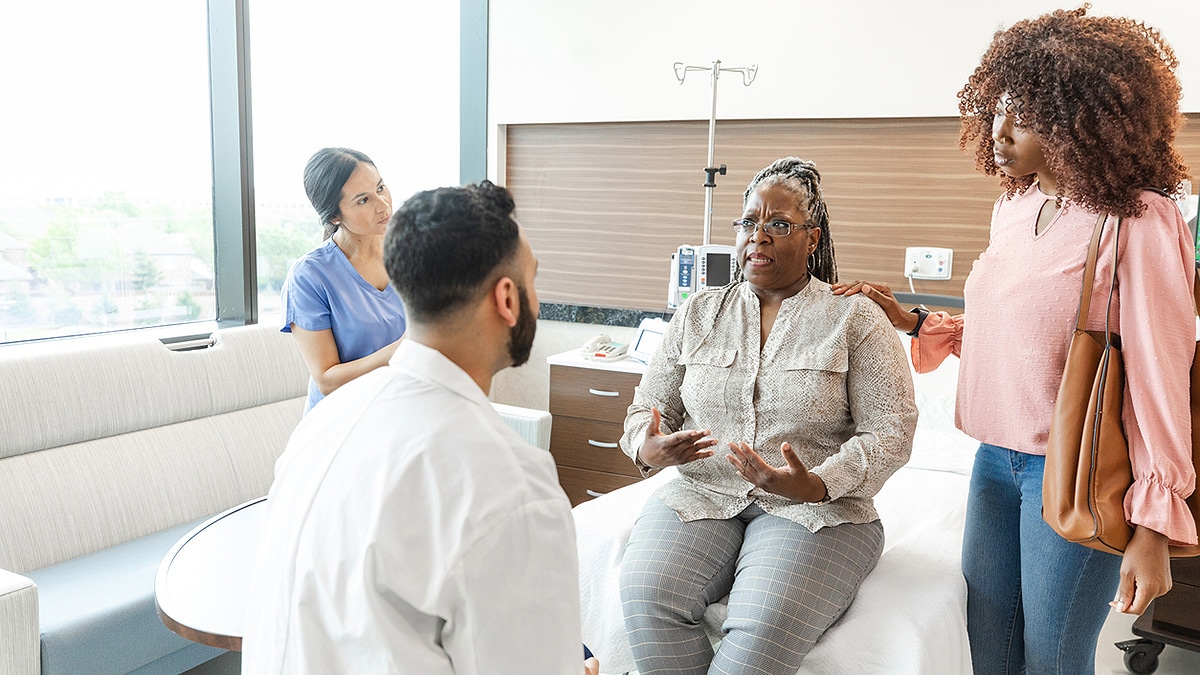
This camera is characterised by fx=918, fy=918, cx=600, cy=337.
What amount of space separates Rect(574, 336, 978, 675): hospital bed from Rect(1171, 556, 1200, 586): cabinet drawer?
633 millimetres

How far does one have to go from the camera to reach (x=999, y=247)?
1.64m

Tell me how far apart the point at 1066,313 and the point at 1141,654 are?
1735 millimetres

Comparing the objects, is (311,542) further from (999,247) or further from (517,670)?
(999,247)

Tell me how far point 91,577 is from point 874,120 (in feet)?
9.57

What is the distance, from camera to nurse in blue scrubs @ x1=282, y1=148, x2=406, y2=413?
219cm

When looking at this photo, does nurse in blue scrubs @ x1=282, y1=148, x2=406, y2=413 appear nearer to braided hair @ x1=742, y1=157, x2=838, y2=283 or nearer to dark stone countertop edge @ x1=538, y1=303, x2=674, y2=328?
braided hair @ x1=742, y1=157, x2=838, y2=283

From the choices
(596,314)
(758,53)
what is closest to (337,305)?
Answer: (596,314)

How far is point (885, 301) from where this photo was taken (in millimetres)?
1964

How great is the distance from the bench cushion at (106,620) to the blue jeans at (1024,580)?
1.80 meters

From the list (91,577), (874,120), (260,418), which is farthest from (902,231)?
(91,577)

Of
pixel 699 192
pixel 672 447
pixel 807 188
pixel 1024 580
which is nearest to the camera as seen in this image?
pixel 1024 580

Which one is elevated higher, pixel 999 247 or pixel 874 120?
pixel 874 120

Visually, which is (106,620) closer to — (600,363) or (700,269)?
(600,363)

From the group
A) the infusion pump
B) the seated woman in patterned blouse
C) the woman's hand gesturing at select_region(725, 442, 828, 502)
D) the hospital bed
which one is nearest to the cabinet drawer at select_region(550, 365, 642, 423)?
the infusion pump
